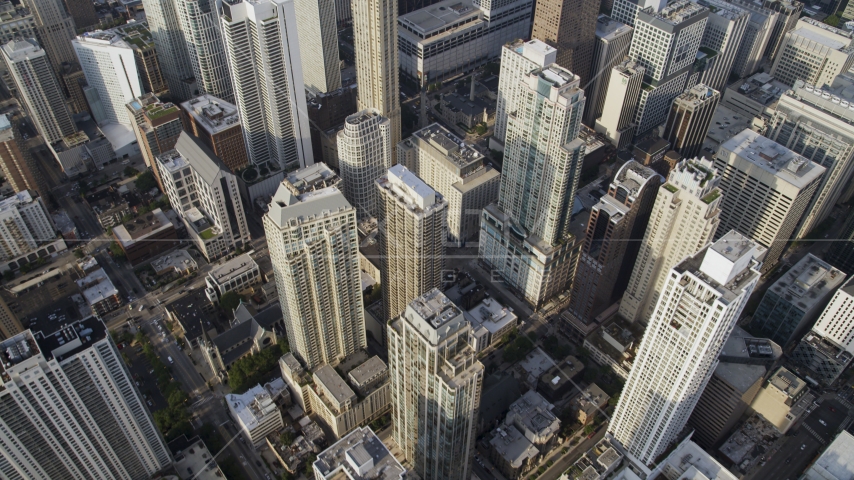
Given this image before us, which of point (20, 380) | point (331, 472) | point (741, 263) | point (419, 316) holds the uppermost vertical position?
Result: point (741, 263)

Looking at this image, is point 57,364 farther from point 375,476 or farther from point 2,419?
point 375,476

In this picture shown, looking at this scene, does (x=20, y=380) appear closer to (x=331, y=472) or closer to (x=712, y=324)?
(x=331, y=472)

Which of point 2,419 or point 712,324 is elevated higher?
point 712,324

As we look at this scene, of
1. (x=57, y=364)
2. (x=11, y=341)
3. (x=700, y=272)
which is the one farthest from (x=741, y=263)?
(x=11, y=341)

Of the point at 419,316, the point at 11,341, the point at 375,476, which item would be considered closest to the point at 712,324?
the point at 419,316

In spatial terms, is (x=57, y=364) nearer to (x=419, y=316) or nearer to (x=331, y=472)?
(x=331, y=472)

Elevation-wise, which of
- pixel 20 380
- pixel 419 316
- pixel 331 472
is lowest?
pixel 331 472

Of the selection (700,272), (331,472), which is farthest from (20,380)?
(700,272)

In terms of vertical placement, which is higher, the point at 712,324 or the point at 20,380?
the point at 712,324
